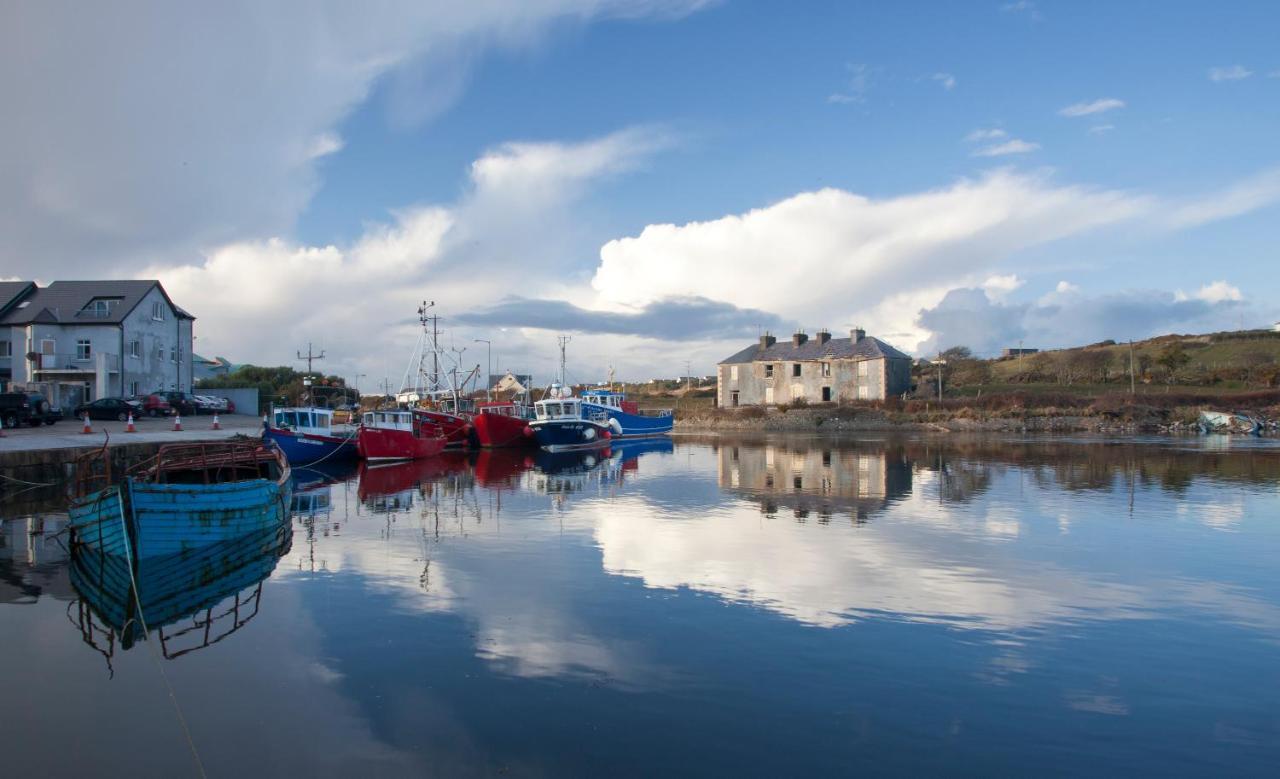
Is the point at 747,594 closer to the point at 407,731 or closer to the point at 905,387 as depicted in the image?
the point at 407,731

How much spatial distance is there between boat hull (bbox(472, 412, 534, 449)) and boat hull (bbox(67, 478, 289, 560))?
28.2 meters

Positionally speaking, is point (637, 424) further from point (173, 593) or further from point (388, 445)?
point (173, 593)

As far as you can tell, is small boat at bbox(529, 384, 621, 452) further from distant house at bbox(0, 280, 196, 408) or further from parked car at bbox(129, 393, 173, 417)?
distant house at bbox(0, 280, 196, 408)

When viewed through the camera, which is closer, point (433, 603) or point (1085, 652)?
point (1085, 652)

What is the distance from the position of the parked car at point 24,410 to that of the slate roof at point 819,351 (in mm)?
55699

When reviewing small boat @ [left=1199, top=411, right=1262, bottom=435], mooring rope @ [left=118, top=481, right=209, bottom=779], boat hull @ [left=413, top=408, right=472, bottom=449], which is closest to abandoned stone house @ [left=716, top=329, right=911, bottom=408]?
small boat @ [left=1199, top=411, right=1262, bottom=435]

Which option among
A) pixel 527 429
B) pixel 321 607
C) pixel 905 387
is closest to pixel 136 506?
pixel 321 607

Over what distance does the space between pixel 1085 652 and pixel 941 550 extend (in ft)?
18.9

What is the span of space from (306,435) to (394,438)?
380 centimetres

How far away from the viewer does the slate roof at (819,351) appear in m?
70.4

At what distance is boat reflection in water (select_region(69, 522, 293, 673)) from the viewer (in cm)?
1016

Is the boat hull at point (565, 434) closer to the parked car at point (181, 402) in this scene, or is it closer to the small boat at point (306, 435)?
the small boat at point (306, 435)

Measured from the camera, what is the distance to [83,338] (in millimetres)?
44312

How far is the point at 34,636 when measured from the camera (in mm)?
10078
